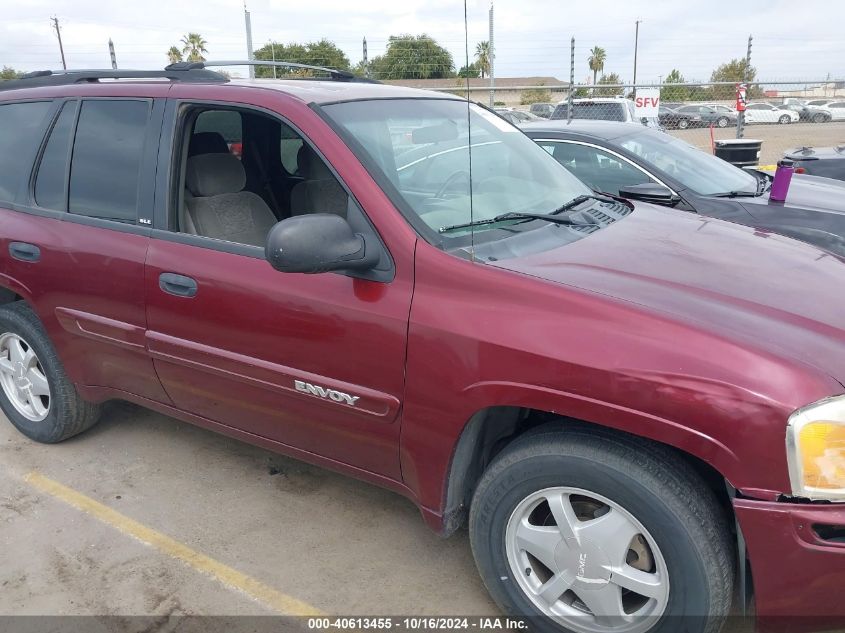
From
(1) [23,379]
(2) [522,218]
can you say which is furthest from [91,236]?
(2) [522,218]

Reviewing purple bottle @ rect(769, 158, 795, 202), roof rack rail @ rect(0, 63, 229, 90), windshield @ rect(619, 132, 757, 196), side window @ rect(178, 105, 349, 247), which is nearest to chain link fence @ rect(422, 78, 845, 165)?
windshield @ rect(619, 132, 757, 196)

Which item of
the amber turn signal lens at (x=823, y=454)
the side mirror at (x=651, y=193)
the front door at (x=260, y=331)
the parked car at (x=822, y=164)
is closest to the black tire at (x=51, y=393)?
the front door at (x=260, y=331)

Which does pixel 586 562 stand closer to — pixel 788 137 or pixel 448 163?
pixel 448 163

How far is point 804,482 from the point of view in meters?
1.83

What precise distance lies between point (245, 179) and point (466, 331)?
185cm

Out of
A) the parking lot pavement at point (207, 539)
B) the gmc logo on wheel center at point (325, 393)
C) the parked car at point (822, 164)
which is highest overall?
the parked car at point (822, 164)

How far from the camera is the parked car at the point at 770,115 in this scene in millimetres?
30766

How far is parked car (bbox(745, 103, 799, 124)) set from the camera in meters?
30.8

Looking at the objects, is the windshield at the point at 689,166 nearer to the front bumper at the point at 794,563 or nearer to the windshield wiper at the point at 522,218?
the windshield wiper at the point at 522,218

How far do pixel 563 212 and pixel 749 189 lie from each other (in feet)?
10.6

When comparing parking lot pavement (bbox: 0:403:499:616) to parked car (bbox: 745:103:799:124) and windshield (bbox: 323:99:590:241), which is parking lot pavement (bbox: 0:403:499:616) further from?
parked car (bbox: 745:103:799:124)

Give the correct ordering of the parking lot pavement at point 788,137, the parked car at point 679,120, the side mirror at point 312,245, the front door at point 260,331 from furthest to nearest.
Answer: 1. the parked car at point 679,120
2. the parking lot pavement at point 788,137
3. the front door at point 260,331
4. the side mirror at point 312,245

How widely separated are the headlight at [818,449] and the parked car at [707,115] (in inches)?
1109

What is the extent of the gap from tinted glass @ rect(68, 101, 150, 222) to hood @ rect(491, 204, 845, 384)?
177cm
